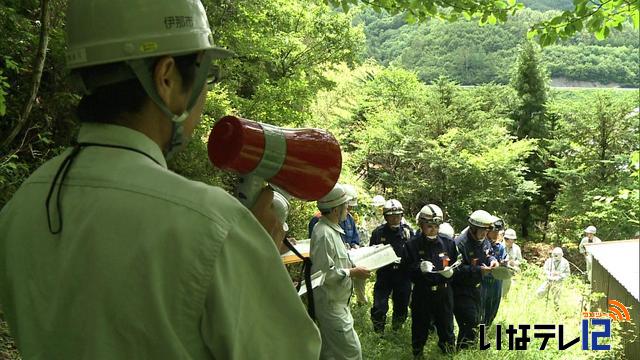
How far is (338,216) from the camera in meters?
4.85

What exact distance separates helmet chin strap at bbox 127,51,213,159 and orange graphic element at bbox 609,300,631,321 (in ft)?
25.3

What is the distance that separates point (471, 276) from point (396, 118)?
54.7 feet

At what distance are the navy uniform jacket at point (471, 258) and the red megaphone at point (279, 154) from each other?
17.1ft

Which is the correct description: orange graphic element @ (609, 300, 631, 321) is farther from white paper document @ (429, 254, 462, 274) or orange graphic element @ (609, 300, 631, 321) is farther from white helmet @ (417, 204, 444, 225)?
white helmet @ (417, 204, 444, 225)

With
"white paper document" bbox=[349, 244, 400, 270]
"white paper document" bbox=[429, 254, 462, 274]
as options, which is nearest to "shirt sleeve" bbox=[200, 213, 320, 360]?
"white paper document" bbox=[349, 244, 400, 270]

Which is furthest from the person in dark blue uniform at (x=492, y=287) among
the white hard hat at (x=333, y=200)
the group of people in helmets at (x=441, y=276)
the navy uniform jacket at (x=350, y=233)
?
the white hard hat at (x=333, y=200)

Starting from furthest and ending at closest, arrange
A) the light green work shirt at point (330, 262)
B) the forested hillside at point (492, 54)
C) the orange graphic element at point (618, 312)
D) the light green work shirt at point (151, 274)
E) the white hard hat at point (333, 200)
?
the forested hillside at point (492, 54) < the orange graphic element at point (618, 312) < the white hard hat at point (333, 200) < the light green work shirt at point (330, 262) < the light green work shirt at point (151, 274)

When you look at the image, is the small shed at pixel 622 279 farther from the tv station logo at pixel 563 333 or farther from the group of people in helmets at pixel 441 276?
the group of people in helmets at pixel 441 276

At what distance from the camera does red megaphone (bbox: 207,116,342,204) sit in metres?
1.36

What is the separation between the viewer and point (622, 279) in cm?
743

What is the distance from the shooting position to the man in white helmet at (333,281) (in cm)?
470

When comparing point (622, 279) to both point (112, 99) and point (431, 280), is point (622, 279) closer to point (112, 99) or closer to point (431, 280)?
point (431, 280)

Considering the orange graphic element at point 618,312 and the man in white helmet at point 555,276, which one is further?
the man in white helmet at point 555,276

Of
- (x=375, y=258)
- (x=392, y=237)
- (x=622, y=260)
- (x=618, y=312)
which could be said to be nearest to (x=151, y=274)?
(x=375, y=258)
